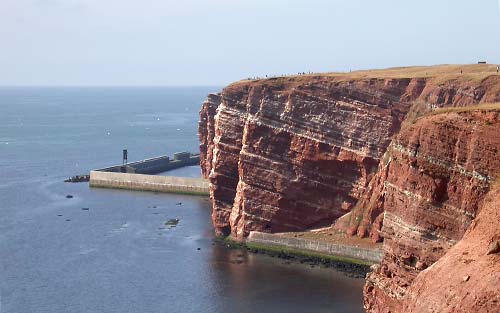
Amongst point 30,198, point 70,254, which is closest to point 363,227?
point 70,254

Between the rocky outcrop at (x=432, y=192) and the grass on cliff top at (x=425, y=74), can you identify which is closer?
the rocky outcrop at (x=432, y=192)

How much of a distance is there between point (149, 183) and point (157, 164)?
824 inches

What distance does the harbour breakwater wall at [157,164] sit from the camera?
415 ft

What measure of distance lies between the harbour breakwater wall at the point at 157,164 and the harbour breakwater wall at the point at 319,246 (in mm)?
49234

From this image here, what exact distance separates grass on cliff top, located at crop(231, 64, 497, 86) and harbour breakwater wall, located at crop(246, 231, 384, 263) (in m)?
16.7

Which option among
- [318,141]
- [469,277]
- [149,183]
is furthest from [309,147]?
[469,277]

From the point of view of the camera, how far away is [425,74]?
84438 mm

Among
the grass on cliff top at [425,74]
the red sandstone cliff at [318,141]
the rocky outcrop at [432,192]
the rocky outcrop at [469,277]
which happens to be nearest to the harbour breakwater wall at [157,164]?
the red sandstone cliff at [318,141]

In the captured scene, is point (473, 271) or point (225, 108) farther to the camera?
point (225, 108)

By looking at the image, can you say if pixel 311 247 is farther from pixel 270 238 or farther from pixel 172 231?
pixel 172 231

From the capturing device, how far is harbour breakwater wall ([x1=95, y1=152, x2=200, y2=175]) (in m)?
126

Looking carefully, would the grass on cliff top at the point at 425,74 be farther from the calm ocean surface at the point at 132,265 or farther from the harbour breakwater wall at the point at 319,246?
the calm ocean surface at the point at 132,265

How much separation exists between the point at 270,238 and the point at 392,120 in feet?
54.4

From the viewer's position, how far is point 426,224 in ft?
Answer: 140
